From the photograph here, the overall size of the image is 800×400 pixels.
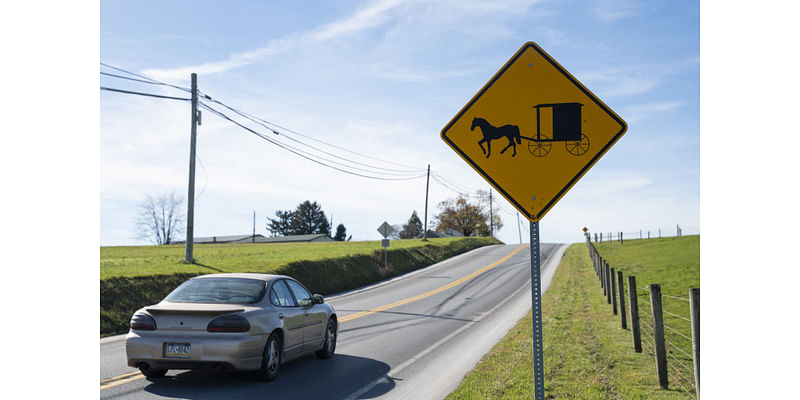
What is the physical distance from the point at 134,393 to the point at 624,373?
21.0 feet

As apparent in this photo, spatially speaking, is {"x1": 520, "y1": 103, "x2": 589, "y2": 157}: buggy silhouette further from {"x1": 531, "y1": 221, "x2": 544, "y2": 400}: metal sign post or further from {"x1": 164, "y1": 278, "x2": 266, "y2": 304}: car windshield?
{"x1": 164, "y1": 278, "x2": 266, "y2": 304}: car windshield

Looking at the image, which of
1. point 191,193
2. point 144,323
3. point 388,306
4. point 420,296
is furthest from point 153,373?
point 191,193

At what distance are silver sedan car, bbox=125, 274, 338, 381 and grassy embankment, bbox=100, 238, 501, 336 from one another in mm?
7355

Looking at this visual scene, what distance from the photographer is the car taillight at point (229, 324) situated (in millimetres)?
7730

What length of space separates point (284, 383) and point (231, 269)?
17591mm

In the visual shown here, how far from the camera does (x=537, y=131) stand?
14.3 feet

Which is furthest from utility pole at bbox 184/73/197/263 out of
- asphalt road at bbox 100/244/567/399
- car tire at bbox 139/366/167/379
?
car tire at bbox 139/366/167/379

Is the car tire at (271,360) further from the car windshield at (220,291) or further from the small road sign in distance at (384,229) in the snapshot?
the small road sign in distance at (384,229)

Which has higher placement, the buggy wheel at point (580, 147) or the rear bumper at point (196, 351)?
the buggy wheel at point (580, 147)

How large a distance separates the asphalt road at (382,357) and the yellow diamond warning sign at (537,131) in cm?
410

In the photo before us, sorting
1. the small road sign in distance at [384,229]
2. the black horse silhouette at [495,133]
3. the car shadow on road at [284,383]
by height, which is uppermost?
the black horse silhouette at [495,133]

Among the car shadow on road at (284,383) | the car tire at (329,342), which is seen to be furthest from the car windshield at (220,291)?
the car tire at (329,342)

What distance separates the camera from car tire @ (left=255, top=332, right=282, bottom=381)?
8.16 meters

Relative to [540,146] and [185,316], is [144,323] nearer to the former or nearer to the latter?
[185,316]
